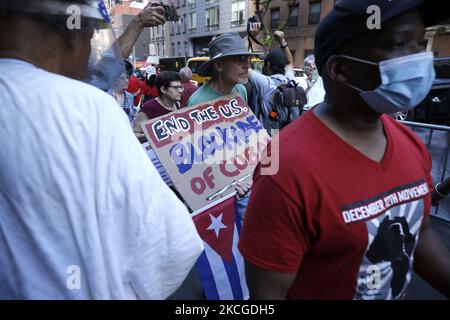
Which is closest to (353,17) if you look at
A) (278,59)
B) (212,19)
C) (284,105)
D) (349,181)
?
(349,181)

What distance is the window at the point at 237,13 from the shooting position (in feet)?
107

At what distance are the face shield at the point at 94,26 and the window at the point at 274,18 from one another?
31600 millimetres

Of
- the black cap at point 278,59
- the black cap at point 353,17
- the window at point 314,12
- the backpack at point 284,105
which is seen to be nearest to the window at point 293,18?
the window at point 314,12

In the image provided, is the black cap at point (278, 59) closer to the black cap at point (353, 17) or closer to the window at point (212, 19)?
the black cap at point (353, 17)

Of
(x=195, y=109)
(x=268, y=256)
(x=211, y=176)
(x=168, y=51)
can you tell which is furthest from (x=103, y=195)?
(x=168, y=51)

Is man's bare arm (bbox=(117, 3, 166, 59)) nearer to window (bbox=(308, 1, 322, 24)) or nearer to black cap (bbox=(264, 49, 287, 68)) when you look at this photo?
black cap (bbox=(264, 49, 287, 68))

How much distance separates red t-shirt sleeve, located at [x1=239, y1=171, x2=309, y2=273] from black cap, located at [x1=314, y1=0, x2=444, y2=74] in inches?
21.1

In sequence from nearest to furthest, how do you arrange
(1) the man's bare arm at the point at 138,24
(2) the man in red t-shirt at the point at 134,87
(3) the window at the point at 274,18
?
(1) the man's bare arm at the point at 138,24 < (2) the man in red t-shirt at the point at 134,87 < (3) the window at the point at 274,18

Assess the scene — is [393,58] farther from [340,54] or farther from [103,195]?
[103,195]

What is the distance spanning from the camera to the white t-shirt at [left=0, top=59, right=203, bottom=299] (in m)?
0.76

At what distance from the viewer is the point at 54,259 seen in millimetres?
825

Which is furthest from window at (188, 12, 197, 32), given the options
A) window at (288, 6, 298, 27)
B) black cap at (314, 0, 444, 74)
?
black cap at (314, 0, 444, 74)

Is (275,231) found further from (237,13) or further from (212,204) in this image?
(237,13)
